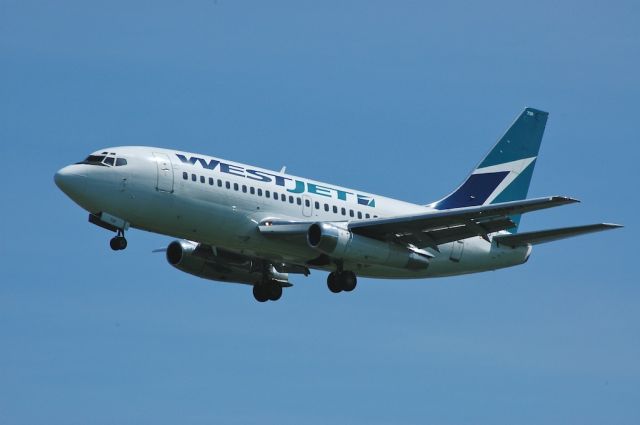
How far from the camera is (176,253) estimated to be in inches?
2367

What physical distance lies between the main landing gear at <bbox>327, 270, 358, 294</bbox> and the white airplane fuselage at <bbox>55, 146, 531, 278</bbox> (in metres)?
0.46

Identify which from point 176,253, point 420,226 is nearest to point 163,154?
point 176,253

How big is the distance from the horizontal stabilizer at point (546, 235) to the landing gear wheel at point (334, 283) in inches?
321

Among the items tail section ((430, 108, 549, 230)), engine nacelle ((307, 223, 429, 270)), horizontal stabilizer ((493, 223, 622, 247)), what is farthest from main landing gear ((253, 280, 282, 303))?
horizontal stabilizer ((493, 223, 622, 247))

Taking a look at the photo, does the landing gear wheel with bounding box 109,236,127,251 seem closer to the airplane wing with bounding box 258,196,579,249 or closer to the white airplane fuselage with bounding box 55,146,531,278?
the white airplane fuselage with bounding box 55,146,531,278

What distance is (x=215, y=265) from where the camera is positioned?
2404 inches

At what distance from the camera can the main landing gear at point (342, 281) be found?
187ft

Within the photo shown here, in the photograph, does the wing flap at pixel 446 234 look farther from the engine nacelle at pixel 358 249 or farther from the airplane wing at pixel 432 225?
the engine nacelle at pixel 358 249

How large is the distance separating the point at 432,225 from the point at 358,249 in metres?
3.18

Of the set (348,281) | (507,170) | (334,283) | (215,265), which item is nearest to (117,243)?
(215,265)

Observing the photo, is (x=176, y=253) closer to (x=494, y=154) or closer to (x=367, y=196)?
(x=367, y=196)

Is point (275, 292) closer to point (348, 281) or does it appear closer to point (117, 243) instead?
point (348, 281)

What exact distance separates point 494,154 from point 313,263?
13.4m

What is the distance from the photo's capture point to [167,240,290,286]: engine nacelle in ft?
196
